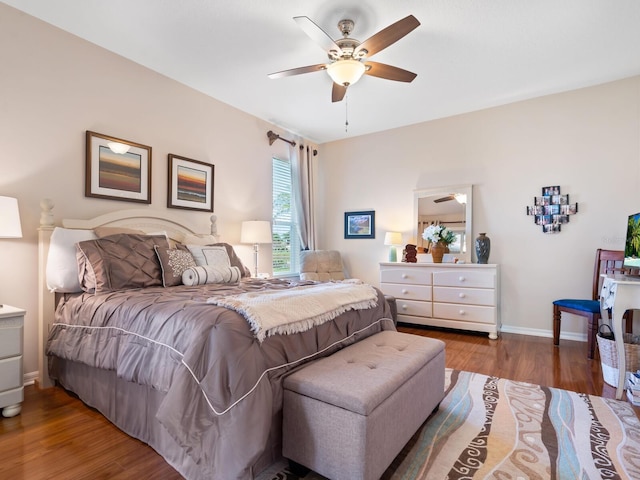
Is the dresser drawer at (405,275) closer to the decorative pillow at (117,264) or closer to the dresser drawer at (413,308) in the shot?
the dresser drawer at (413,308)

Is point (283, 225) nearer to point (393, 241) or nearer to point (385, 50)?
point (393, 241)

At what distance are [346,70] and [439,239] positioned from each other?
2.53m

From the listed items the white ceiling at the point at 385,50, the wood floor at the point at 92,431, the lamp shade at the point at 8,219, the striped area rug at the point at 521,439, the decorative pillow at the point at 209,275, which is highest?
the white ceiling at the point at 385,50

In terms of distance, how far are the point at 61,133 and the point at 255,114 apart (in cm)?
220

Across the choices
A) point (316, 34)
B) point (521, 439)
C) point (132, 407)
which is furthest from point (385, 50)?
point (132, 407)

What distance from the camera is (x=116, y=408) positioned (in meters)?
1.93

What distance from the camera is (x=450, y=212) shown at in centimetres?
436

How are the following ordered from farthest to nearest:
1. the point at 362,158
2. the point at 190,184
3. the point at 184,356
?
the point at 362,158
the point at 190,184
the point at 184,356

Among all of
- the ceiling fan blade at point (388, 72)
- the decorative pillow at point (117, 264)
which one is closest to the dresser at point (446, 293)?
the ceiling fan blade at point (388, 72)

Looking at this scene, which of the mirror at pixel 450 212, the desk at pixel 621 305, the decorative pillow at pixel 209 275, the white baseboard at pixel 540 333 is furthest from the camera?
the mirror at pixel 450 212

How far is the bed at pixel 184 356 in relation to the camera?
136 cm

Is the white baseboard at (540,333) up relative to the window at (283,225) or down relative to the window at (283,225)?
down

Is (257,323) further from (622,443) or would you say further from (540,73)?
(540,73)

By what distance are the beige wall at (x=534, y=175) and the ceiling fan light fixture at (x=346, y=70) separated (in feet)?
7.83
